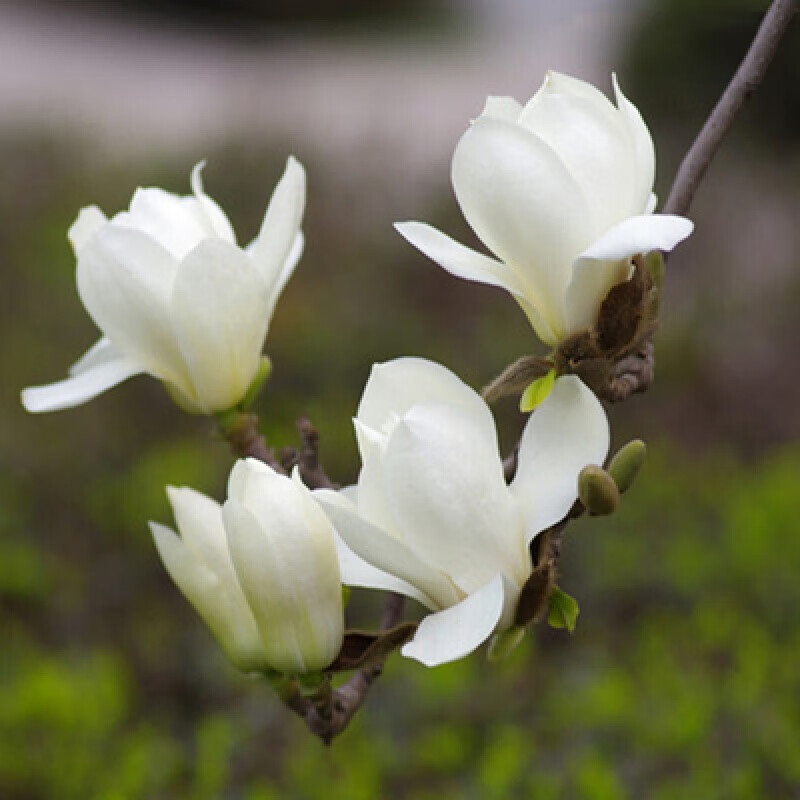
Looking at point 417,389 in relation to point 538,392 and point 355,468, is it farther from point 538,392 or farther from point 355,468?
point 355,468

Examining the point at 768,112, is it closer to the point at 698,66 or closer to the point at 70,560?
the point at 698,66

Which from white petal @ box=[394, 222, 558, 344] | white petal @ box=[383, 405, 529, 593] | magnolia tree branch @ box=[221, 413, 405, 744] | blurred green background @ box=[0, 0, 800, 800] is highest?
white petal @ box=[394, 222, 558, 344]

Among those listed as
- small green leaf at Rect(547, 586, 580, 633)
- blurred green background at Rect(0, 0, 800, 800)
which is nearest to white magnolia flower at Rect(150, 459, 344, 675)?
small green leaf at Rect(547, 586, 580, 633)

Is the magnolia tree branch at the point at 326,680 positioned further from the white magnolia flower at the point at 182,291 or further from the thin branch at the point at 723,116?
the thin branch at the point at 723,116

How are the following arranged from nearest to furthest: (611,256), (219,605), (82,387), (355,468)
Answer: (611,256) < (219,605) < (82,387) < (355,468)

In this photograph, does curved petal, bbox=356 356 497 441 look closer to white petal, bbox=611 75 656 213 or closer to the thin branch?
white petal, bbox=611 75 656 213

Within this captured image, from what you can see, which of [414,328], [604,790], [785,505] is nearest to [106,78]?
[414,328]

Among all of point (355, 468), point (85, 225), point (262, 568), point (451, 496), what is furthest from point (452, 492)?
point (355, 468)
